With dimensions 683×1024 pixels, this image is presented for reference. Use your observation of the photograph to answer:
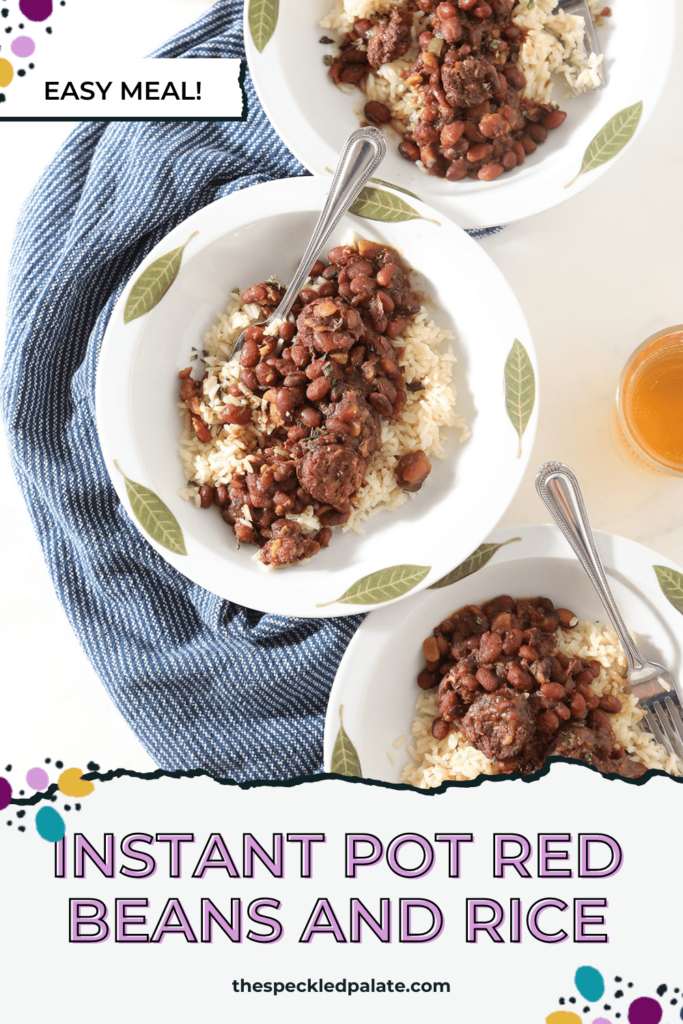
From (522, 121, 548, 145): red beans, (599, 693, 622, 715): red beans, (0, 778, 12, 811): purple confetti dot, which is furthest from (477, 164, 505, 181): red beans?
(0, 778, 12, 811): purple confetti dot

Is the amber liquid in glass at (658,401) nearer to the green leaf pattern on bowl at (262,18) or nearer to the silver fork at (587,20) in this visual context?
the silver fork at (587,20)

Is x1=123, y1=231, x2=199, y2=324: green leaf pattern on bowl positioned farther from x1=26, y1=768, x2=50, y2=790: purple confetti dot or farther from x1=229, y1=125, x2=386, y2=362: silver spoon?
x1=26, y1=768, x2=50, y2=790: purple confetti dot

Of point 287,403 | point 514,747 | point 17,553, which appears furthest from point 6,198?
point 514,747

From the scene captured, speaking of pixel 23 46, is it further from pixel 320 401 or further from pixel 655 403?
pixel 655 403

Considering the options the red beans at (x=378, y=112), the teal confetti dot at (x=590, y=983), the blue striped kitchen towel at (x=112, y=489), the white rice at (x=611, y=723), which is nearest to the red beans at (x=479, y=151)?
the red beans at (x=378, y=112)

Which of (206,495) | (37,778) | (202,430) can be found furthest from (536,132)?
(37,778)
